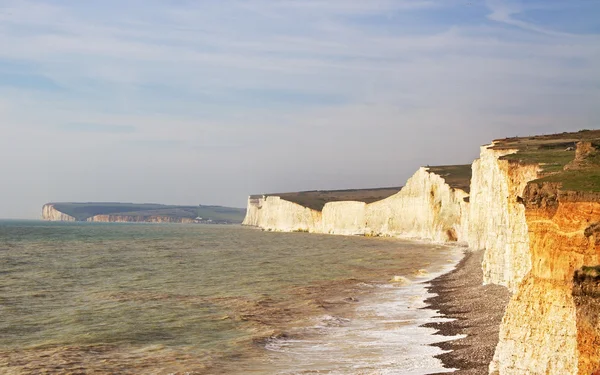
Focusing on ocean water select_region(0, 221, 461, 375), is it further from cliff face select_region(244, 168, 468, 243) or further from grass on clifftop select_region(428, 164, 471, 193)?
grass on clifftop select_region(428, 164, 471, 193)

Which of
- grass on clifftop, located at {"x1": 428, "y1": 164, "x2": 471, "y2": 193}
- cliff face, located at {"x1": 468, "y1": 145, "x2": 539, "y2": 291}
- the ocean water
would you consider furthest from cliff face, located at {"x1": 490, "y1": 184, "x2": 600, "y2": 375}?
grass on clifftop, located at {"x1": 428, "y1": 164, "x2": 471, "y2": 193}

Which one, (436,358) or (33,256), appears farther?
(33,256)

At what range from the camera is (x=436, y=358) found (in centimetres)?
1833

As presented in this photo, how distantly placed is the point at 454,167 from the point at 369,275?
6187 centimetres

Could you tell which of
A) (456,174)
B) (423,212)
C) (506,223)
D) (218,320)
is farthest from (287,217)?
(218,320)

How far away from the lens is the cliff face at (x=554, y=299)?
1047cm

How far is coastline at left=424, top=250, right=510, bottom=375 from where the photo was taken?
696 inches

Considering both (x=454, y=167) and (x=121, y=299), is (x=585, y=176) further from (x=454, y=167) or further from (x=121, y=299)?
(x=454, y=167)

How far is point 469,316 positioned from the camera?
2420 cm

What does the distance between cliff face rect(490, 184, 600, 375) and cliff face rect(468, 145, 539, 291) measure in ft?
6.69

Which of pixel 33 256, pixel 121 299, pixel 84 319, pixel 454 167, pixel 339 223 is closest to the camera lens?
pixel 84 319

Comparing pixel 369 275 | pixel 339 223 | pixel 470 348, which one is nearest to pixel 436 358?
pixel 470 348

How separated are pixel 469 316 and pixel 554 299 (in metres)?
12.9

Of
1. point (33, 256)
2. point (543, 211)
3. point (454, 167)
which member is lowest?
point (33, 256)
